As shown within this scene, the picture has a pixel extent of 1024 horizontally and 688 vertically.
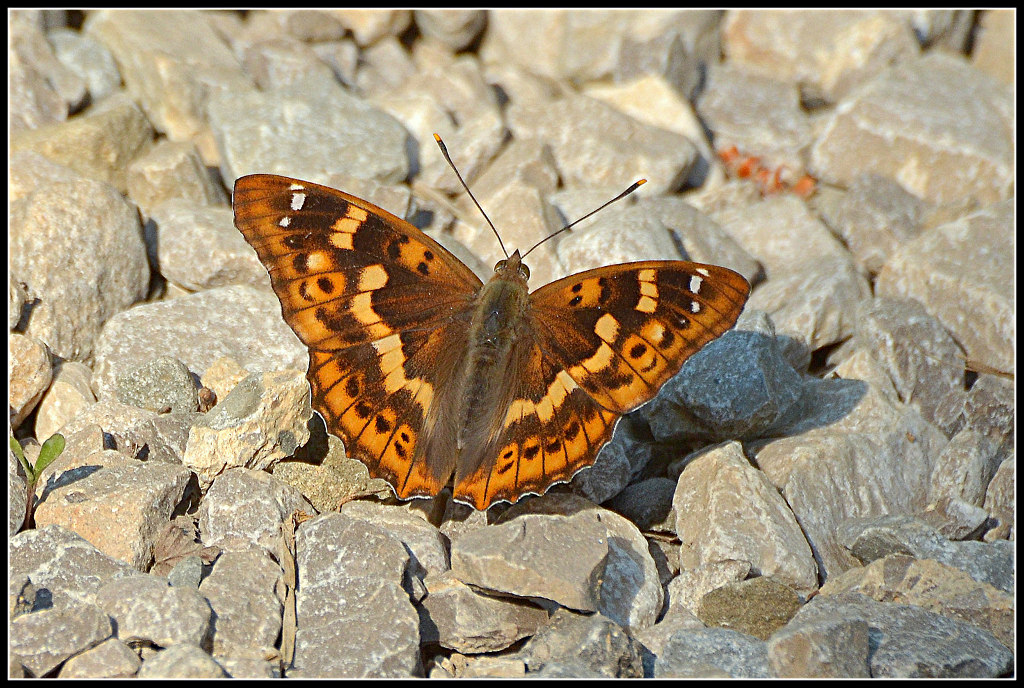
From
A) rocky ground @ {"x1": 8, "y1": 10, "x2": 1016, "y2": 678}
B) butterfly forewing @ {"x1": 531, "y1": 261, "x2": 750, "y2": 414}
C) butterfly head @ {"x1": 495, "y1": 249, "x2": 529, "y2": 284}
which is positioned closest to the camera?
rocky ground @ {"x1": 8, "y1": 10, "x2": 1016, "y2": 678}

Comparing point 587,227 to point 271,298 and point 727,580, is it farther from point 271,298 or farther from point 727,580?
point 727,580

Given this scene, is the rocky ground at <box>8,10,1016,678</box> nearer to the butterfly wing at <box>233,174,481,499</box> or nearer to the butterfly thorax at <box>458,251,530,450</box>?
the butterfly wing at <box>233,174,481,499</box>

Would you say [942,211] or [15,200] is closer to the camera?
[15,200]

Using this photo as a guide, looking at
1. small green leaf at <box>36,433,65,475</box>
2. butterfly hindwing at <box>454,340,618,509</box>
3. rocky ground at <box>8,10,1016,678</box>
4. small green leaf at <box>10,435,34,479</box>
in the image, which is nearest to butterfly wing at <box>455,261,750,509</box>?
butterfly hindwing at <box>454,340,618,509</box>

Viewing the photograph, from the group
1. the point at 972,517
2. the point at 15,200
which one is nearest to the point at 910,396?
the point at 972,517

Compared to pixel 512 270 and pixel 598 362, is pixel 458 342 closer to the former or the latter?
pixel 512 270

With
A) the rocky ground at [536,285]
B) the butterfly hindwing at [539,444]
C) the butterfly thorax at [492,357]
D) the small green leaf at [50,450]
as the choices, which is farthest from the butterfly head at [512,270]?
the small green leaf at [50,450]

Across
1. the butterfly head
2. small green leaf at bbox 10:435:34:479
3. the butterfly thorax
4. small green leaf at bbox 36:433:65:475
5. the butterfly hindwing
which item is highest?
the butterfly head
